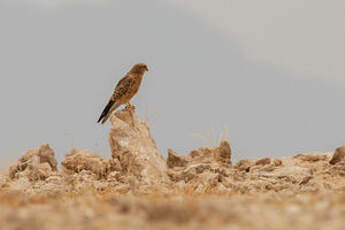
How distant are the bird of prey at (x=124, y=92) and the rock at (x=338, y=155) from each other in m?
4.45

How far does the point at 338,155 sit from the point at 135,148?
4366 millimetres

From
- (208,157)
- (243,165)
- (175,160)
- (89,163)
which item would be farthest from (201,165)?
(89,163)

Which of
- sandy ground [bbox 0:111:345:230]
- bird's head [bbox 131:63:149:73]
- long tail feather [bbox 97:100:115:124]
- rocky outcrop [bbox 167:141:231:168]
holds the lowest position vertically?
sandy ground [bbox 0:111:345:230]

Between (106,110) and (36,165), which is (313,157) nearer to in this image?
(106,110)

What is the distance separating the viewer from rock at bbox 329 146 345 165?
1079 cm

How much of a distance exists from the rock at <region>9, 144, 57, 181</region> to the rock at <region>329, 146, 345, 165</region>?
234 inches

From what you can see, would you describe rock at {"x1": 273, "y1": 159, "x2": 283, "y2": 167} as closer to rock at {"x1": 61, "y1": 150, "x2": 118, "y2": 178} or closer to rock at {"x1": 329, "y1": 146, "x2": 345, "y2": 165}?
rock at {"x1": 329, "y1": 146, "x2": 345, "y2": 165}

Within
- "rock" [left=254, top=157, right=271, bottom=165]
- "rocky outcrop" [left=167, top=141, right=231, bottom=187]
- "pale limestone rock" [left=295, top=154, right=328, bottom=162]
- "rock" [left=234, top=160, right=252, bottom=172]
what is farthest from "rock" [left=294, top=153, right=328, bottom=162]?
"rocky outcrop" [left=167, top=141, right=231, bottom=187]

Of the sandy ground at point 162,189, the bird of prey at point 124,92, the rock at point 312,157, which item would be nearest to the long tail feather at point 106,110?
the bird of prey at point 124,92

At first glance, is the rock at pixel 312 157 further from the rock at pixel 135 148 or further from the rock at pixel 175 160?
the rock at pixel 135 148

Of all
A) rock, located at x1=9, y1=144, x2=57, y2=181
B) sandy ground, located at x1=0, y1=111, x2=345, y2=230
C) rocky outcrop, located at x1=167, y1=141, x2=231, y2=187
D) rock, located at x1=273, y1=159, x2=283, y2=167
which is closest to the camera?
sandy ground, located at x1=0, y1=111, x2=345, y2=230

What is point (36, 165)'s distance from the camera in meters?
9.27

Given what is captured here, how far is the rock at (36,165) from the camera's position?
966cm

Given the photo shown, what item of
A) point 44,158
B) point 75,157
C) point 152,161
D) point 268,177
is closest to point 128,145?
point 152,161
